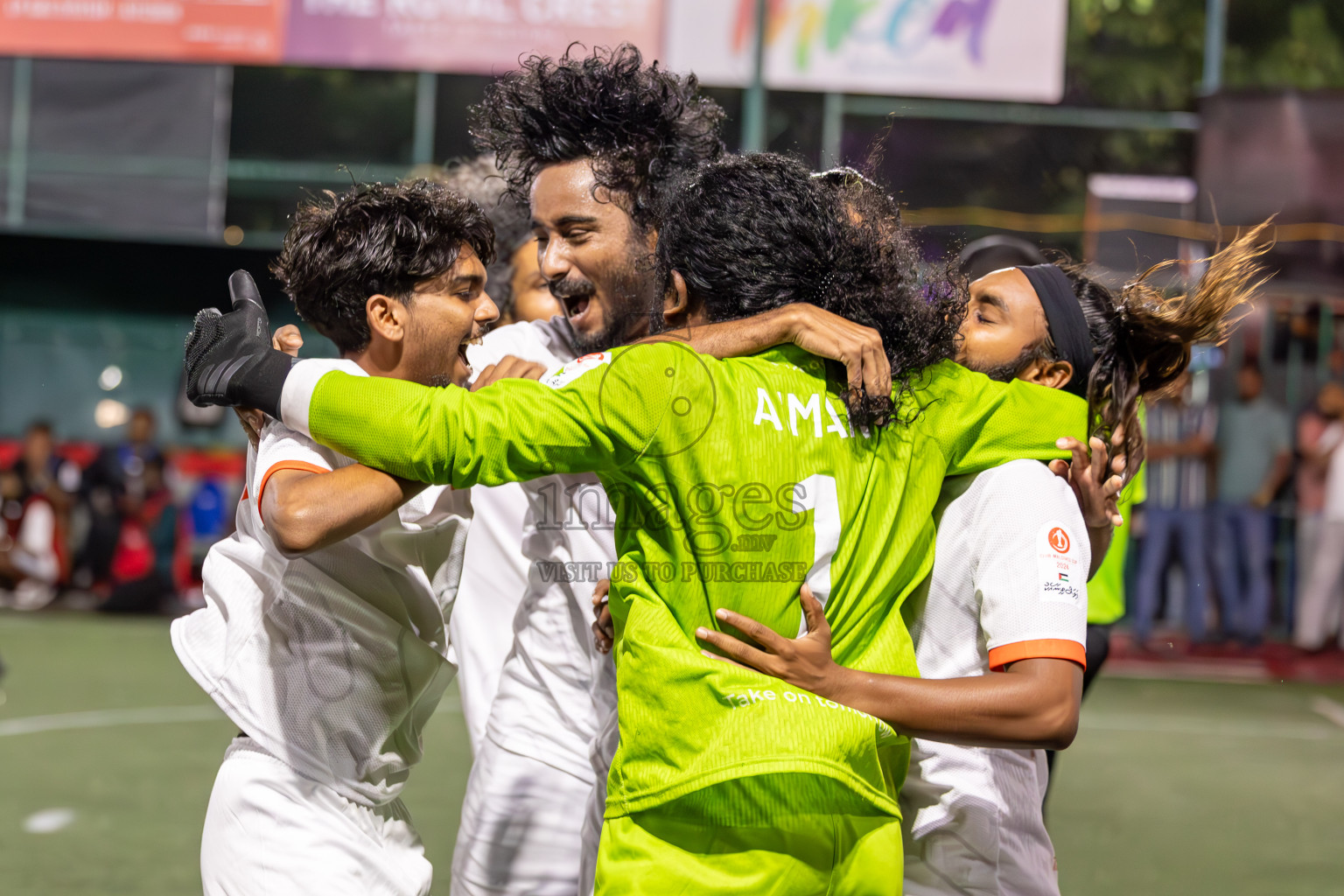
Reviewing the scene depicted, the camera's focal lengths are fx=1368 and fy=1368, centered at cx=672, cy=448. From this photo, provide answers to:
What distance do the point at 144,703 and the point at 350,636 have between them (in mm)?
6790

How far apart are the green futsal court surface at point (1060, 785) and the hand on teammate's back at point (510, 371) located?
2885 millimetres

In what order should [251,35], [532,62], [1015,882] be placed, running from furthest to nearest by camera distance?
[251,35] < [532,62] < [1015,882]

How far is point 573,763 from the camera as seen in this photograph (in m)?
2.91

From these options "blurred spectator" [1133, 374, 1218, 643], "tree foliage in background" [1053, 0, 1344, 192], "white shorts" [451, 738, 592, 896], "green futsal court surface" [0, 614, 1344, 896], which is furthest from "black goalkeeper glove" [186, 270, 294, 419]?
"tree foliage in background" [1053, 0, 1344, 192]

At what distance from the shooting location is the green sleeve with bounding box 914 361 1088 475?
83.6 inches

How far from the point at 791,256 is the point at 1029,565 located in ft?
1.95

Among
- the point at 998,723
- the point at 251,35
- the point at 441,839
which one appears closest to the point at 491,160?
the point at 441,839

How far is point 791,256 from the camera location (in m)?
2.11

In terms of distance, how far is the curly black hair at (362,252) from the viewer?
8.30 ft

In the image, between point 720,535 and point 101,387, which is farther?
point 101,387

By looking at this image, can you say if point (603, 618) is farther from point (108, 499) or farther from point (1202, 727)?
point (108, 499)

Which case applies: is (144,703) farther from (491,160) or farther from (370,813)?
(370,813)

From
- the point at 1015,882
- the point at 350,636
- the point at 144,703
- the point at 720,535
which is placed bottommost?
the point at 144,703

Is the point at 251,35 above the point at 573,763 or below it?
above
